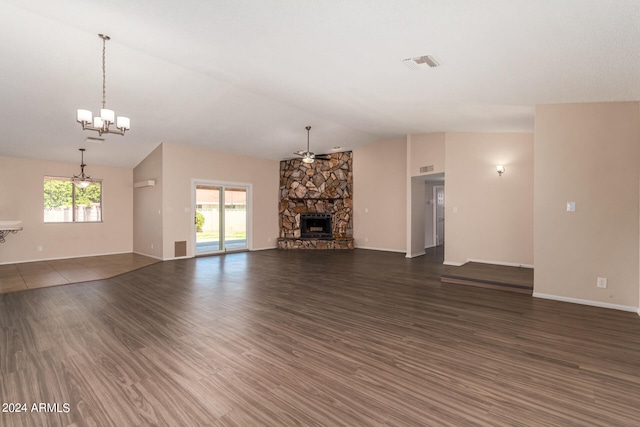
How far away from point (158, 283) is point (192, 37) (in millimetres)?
3984

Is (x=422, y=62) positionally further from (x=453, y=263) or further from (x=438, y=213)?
(x=438, y=213)

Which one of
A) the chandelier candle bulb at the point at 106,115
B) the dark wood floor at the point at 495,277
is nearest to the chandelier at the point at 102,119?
the chandelier candle bulb at the point at 106,115

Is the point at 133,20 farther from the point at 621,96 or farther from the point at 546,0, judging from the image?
the point at 621,96

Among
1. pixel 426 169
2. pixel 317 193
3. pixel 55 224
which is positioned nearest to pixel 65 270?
pixel 55 224

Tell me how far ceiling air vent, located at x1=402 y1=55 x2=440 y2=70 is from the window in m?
8.85

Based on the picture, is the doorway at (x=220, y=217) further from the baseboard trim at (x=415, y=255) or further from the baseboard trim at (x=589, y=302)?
the baseboard trim at (x=589, y=302)

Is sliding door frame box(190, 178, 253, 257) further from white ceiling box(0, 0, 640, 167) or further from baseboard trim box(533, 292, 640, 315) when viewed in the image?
baseboard trim box(533, 292, 640, 315)

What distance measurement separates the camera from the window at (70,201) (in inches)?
316

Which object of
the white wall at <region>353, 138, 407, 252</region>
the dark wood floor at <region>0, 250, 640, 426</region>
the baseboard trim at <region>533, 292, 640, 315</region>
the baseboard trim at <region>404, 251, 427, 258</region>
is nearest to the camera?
the dark wood floor at <region>0, 250, 640, 426</region>

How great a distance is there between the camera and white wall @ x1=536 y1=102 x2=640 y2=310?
13.2ft

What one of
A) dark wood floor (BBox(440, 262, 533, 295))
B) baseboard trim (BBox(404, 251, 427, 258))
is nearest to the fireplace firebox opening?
baseboard trim (BBox(404, 251, 427, 258))

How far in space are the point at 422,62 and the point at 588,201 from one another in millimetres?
2997

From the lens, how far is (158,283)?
18.0 ft

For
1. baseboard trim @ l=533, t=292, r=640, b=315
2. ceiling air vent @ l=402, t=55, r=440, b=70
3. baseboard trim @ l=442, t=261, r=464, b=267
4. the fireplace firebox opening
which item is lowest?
baseboard trim @ l=533, t=292, r=640, b=315
